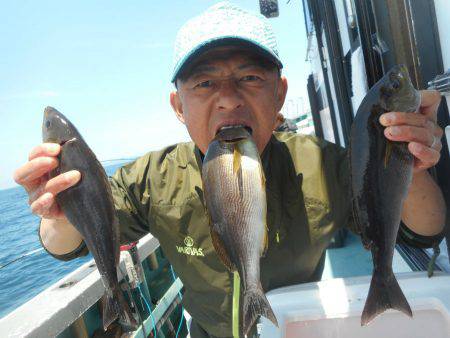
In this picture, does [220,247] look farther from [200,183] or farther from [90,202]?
[200,183]

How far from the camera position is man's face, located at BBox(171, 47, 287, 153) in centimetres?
163

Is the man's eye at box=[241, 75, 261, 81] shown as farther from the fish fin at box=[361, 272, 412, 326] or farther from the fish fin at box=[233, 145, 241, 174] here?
the fish fin at box=[361, 272, 412, 326]

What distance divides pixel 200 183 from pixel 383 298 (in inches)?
50.7

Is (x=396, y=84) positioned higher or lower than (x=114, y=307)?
higher

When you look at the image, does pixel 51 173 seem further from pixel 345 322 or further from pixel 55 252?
pixel 345 322

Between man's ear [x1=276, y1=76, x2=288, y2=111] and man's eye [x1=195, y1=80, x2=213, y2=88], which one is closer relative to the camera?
man's eye [x1=195, y1=80, x2=213, y2=88]

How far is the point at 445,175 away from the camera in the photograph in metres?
1.95

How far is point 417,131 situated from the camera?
1.25 meters

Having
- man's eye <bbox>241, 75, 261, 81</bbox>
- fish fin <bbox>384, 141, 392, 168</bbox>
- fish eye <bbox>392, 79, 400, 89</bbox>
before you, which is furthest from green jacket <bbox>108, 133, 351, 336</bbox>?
fish eye <bbox>392, 79, 400, 89</bbox>

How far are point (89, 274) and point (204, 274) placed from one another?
1585 mm

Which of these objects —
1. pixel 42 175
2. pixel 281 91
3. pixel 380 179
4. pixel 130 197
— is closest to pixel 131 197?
pixel 130 197

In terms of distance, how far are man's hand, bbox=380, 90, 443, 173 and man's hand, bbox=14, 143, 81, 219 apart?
4.04ft

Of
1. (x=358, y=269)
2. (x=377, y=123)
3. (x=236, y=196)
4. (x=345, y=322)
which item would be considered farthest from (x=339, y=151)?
(x=358, y=269)

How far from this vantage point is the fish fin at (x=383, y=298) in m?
1.39
